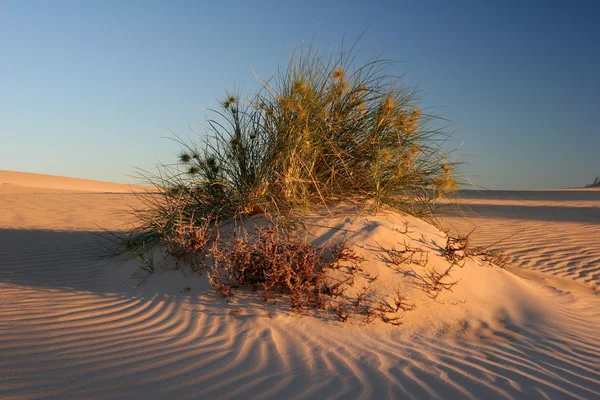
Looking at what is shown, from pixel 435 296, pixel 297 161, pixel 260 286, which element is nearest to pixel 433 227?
pixel 435 296

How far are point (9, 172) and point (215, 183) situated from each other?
48.4 metres

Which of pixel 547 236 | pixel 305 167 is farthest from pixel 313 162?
pixel 547 236

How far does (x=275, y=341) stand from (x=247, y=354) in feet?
1.06

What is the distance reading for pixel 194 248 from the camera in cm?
523

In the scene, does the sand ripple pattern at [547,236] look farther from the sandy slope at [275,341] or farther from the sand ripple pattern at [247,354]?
the sand ripple pattern at [247,354]

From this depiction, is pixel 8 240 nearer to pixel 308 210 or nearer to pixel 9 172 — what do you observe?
pixel 308 210

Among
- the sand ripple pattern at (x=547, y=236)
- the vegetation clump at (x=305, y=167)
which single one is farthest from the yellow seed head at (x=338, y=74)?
the sand ripple pattern at (x=547, y=236)

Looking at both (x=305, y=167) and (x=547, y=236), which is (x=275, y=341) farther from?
(x=547, y=236)

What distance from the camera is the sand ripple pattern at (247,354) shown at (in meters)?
2.92

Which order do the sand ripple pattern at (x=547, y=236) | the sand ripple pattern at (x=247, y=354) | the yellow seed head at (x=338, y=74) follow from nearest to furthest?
the sand ripple pattern at (x=247, y=354) → the yellow seed head at (x=338, y=74) → the sand ripple pattern at (x=547, y=236)

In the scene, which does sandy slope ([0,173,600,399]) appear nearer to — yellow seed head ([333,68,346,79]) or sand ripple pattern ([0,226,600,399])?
sand ripple pattern ([0,226,600,399])

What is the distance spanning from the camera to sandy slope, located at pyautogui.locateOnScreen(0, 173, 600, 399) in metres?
2.97

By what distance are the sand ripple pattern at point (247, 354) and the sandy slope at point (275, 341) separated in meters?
0.01

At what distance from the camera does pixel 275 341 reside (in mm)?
3660
